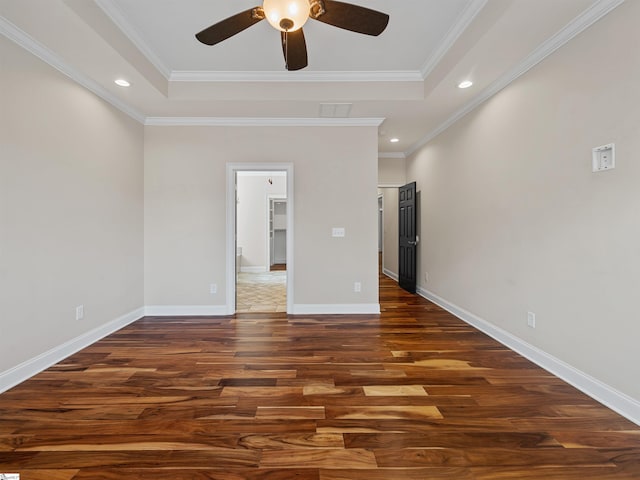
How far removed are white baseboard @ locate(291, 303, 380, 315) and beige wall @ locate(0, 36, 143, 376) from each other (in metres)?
2.17

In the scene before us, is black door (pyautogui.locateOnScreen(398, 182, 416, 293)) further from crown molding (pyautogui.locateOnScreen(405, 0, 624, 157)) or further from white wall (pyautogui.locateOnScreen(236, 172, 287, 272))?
white wall (pyautogui.locateOnScreen(236, 172, 287, 272))

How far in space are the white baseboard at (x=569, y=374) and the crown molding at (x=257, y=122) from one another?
2.84 m

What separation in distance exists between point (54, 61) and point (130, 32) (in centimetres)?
68

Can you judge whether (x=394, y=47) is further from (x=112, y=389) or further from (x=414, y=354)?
(x=112, y=389)

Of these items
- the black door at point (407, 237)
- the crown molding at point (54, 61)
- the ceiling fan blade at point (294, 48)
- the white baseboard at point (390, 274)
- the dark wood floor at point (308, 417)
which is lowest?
the dark wood floor at point (308, 417)

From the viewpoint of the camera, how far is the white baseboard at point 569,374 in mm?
1824

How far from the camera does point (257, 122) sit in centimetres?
389

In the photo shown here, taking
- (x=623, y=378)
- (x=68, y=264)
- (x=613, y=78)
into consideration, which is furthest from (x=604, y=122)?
(x=68, y=264)

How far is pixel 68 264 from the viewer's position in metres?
2.69

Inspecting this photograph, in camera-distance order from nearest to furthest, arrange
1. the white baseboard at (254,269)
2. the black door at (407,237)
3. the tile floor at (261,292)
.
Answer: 1. the tile floor at (261,292)
2. the black door at (407,237)
3. the white baseboard at (254,269)

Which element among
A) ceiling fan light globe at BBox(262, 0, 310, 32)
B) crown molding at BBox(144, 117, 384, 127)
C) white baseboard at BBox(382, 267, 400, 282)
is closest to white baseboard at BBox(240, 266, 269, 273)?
white baseboard at BBox(382, 267, 400, 282)

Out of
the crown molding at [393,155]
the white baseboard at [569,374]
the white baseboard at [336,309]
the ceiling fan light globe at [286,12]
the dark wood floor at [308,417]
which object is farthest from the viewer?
the crown molding at [393,155]

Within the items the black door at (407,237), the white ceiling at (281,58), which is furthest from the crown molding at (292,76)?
the black door at (407,237)

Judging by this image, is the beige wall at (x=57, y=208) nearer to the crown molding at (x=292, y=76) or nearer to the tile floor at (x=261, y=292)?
the crown molding at (x=292, y=76)
